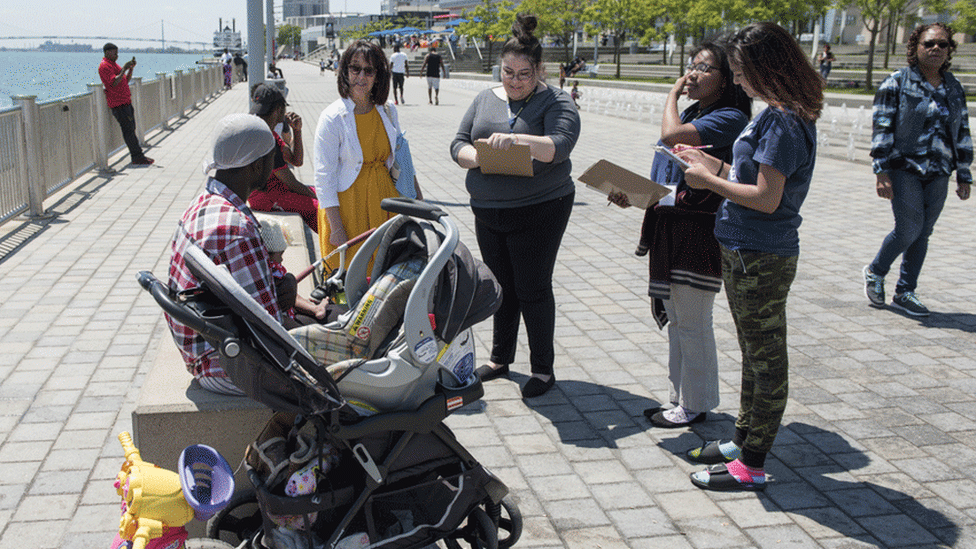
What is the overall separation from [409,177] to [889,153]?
362 centimetres

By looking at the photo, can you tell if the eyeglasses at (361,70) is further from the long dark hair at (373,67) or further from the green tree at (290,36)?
the green tree at (290,36)

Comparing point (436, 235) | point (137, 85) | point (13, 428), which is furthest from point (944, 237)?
point (137, 85)

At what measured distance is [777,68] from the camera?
340 cm

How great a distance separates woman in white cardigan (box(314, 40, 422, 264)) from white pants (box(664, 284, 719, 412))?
1.70m

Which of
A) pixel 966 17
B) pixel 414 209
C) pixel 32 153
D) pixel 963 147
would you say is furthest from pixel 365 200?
pixel 966 17

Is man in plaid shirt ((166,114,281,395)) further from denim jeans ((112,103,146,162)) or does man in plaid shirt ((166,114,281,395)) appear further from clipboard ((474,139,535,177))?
denim jeans ((112,103,146,162))

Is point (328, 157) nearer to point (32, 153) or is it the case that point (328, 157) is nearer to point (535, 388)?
point (535, 388)

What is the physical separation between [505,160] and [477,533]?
1.96 metres

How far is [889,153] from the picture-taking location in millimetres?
6215

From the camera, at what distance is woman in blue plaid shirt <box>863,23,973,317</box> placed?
6078 mm

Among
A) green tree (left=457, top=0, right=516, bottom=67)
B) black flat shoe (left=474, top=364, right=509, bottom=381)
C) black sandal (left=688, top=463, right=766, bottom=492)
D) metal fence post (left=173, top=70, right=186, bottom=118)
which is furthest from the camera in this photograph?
green tree (left=457, top=0, right=516, bottom=67)

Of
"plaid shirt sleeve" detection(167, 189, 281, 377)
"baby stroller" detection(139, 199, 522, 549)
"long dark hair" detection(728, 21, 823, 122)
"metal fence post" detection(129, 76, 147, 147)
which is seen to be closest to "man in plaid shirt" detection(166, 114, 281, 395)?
"plaid shirt sleeve" detection(167, 189, 281, 377)

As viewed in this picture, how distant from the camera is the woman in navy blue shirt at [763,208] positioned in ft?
11.2

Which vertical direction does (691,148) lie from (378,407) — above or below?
above
